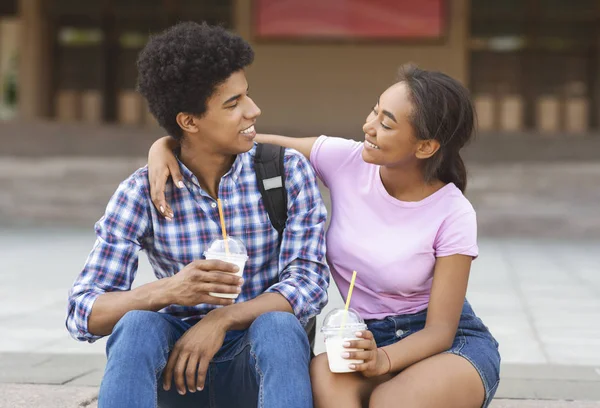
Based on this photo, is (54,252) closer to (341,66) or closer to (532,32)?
→ (341,66)

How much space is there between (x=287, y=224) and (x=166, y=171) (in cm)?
40

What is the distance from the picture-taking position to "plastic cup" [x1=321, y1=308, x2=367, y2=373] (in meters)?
2.55

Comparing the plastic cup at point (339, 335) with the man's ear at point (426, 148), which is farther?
the man's ear at point (426, 148)

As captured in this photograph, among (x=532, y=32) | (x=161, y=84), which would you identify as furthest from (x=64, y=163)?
(x=161, y=84)

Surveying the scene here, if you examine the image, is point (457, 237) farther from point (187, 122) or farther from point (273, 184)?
point (187, 122)

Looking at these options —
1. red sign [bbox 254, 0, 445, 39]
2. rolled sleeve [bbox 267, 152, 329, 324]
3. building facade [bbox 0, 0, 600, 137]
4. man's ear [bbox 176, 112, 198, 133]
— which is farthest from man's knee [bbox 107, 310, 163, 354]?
red sign [bbox 254, 0, 445, 39]

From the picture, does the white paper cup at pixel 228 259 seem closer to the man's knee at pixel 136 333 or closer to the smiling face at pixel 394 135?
the man's knee at pixel 136 333

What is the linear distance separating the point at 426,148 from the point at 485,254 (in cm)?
555

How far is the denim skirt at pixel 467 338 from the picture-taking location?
9.09ft

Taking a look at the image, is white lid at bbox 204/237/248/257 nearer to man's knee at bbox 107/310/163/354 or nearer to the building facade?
man's knee at bbox 107/310/163/354

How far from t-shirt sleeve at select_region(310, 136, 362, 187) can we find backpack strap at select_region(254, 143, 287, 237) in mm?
205

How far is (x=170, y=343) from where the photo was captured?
8.83 feet

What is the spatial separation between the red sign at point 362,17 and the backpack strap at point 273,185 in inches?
460

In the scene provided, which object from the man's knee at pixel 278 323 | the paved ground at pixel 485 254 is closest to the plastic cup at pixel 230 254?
the man's knee at pixel 278 323
